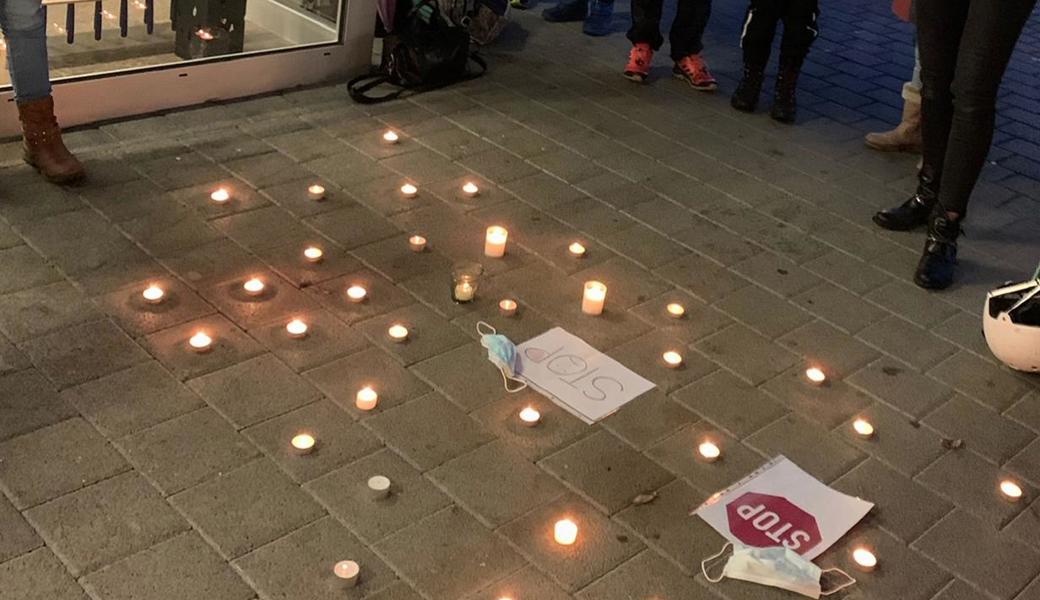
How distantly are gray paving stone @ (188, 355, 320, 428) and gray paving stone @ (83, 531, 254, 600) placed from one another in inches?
15.3

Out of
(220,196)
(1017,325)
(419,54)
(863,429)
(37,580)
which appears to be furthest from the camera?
(419,54)

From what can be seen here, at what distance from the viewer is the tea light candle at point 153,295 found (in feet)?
8.52

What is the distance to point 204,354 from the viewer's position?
2447 mm

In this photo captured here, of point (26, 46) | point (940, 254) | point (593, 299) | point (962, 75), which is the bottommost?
point (593, 299)

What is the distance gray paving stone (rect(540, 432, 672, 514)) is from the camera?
2205 mm

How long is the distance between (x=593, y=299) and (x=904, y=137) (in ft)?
6.33

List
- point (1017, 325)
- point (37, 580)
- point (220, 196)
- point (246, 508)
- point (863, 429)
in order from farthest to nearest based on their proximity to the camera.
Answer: point (220, 196) → point (1017, 325) → point (863, 429) → point (246, 508) → point (37, 580)

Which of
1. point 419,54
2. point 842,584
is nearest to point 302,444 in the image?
point 842,584

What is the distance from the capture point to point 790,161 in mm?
3969

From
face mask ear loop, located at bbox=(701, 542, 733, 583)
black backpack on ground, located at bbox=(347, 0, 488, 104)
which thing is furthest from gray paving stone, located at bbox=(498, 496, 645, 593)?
black backpack on ground, located at bbox=(347, 0, 488, 104)

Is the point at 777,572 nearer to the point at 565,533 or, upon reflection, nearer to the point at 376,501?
the point at 565,533

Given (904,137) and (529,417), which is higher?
(904,137)

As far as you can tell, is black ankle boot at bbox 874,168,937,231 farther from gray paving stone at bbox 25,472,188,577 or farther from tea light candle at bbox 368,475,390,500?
gray paving stone at bbox 25,472,188,577

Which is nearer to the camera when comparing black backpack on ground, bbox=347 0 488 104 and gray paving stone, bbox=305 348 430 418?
gray paving stone, bbox=305 348 430 418
